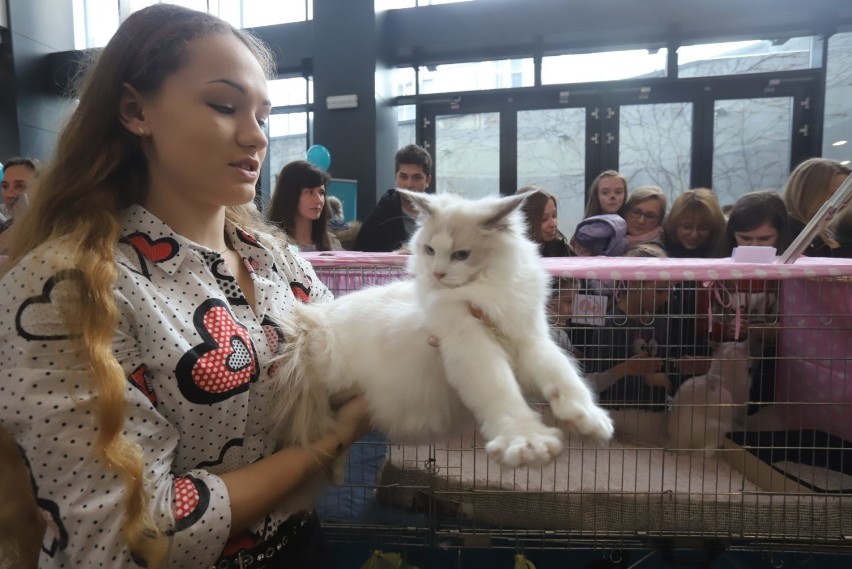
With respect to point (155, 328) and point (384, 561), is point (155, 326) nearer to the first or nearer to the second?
point (155, 328)

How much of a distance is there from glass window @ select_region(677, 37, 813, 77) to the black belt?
6.05m

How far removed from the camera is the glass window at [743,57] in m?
5.27

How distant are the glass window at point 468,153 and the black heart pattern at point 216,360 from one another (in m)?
5.25

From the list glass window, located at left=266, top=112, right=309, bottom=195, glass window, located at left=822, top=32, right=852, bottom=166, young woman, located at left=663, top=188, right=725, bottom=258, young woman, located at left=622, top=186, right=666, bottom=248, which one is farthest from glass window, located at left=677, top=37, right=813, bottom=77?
glass window, located at left=266, top=112, right=309, bottom=195

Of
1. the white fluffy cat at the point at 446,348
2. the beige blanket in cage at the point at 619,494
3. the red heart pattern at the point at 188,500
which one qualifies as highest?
the white fluffy cat at the point at 446,348

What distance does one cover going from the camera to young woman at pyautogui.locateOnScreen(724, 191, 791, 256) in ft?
7.16

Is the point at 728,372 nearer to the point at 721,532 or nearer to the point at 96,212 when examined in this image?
the point at 721,532

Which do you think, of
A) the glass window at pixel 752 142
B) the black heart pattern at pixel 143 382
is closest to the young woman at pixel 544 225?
the black heart pattern at pixel 143 382

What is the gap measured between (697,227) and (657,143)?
3.52 metres

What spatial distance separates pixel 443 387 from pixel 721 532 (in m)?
1.10

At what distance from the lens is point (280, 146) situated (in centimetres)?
676

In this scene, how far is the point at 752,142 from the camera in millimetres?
5402

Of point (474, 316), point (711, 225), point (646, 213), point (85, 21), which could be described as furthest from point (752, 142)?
point (85, 21)

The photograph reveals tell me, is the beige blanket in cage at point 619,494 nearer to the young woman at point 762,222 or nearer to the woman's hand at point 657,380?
the woman's hand at point 657,380
